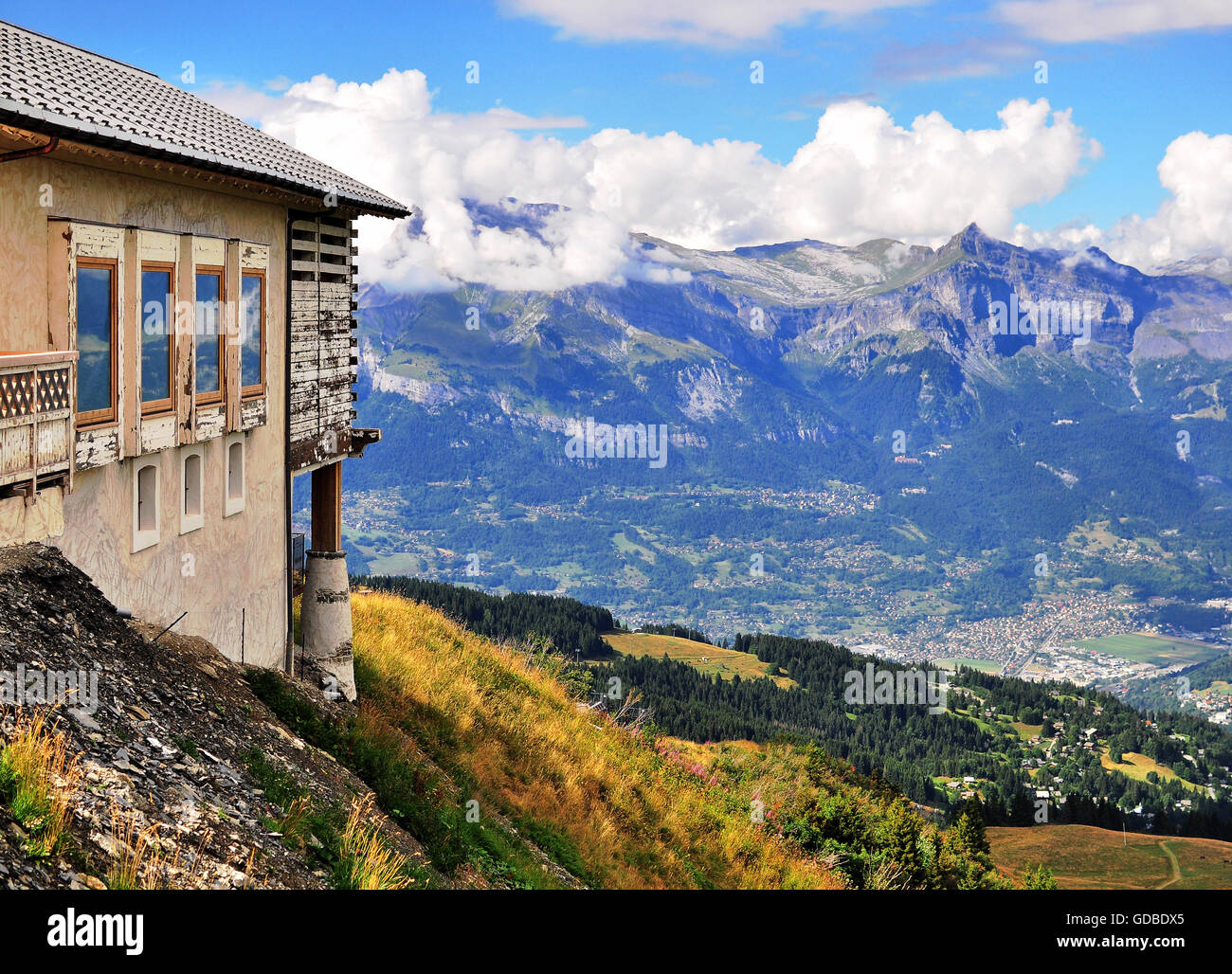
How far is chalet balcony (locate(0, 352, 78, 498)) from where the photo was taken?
1047 cm

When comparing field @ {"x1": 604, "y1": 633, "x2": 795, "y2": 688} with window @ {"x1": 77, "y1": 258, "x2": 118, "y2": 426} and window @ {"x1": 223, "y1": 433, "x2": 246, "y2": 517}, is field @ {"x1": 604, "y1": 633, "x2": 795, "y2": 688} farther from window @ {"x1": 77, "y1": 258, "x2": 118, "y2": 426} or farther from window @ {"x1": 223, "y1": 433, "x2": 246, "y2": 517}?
window @ {"x1": 77, "y1": 258, "x2": 118, "y2": 426}

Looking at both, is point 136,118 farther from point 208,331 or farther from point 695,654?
point 695,654

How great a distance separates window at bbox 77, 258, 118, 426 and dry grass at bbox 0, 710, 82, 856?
15.0 feet

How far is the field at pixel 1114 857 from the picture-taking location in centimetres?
9088

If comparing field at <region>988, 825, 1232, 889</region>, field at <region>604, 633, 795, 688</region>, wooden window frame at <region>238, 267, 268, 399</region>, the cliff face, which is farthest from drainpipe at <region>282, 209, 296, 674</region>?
field at <region>604, 633, 795, 688</region>

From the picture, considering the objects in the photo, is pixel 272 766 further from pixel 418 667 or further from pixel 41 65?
pixel 418 667

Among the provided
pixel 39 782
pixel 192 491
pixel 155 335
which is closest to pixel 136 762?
pixel 39 782

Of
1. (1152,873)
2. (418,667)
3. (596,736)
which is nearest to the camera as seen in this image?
(418,667)

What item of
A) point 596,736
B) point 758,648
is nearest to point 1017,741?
point 758,648

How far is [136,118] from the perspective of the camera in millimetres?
12523

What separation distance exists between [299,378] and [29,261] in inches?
313

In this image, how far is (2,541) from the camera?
1089 cm

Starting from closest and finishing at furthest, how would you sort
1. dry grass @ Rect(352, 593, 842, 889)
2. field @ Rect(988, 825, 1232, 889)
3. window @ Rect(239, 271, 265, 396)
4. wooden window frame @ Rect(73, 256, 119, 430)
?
wooden window frame @ Rect(73, 256, 119, 430) < window @ Rect(239, 271, 265, 396) < dry grass @ Rect(352, 593, 842, 889) < field @ Rect(988, 825, 1232, 889)
